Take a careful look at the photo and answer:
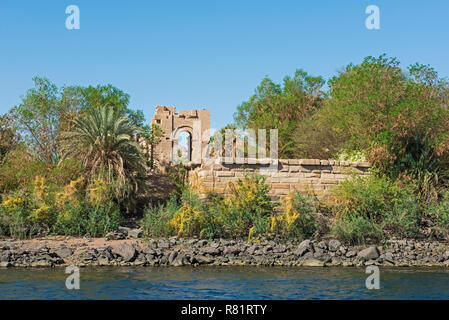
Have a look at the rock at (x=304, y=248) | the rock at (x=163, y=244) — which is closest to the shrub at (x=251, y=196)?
the rock at (x=304, y=248)

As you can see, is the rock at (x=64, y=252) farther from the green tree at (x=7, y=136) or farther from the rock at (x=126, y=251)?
the green tree at (x=7, y=136)

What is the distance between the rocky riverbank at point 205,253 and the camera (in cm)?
1164

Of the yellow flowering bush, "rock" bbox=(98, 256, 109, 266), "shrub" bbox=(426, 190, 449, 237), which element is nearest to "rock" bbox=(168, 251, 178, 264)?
"rock" bbox=(98, 256, 109, 266)

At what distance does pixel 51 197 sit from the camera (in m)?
14.6

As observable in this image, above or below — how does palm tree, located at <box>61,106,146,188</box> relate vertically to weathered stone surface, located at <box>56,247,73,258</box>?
above

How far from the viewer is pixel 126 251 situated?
1179 centimetres

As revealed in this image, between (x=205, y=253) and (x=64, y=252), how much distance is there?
3435 mm

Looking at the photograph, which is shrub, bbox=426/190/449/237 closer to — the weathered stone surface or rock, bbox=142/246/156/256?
rock, bbox=142/246/156/256

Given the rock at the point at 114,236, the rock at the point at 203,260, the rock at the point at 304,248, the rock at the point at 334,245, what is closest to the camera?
the rock at the point at 203,260

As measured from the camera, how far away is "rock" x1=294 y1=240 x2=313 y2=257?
12.3 meters

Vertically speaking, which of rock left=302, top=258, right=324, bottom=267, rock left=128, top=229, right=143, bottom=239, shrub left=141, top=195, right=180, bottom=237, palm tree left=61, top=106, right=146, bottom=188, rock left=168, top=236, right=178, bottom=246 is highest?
palm tree left=61, top=106, right=146, bottom=188

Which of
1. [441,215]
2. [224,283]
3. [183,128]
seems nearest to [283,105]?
[183,128]

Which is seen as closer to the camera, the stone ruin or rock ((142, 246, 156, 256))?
rock ((142, 246, 156, 256))

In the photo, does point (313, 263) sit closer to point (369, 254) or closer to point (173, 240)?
point (369, 254)
